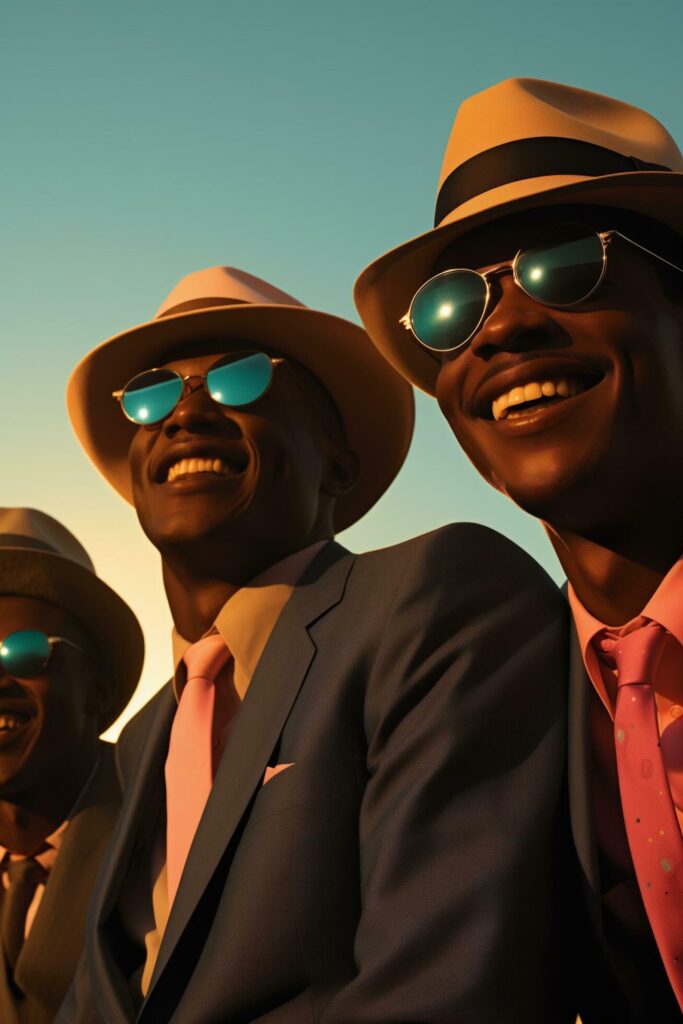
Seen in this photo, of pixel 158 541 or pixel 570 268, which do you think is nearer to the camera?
pixel 570 268

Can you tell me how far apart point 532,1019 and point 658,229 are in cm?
207

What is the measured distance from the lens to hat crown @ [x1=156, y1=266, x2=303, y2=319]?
15.0 feet

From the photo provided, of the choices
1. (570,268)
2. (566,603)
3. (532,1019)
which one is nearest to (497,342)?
(570,268)

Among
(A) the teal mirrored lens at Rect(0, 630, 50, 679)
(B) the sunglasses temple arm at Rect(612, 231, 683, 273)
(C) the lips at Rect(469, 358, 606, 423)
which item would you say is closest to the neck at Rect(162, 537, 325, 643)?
(C) the lips at Rect(469, 358, 606, 423)

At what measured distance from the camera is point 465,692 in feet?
10.3

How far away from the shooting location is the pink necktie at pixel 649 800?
2.81m

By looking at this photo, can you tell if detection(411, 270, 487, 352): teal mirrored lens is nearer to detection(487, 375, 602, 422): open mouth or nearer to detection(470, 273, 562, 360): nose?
detection(470, 273, 562, 360): nose

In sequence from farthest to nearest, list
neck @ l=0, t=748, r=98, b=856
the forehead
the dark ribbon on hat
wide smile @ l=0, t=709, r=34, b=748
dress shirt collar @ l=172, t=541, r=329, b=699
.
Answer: neck @ l=0, t=748, r=98, b=856, wide smile @ l=0, t=709, r=34, b=748, the forehead, dress shirt collar @ l=172, t=541, r=329, b=699, the dark ribbon on hat

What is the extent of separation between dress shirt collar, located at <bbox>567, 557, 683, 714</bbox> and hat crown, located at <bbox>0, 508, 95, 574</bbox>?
3.07 m

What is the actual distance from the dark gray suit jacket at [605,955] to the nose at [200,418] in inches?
71.5

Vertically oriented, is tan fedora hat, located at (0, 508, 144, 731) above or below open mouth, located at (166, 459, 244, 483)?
below

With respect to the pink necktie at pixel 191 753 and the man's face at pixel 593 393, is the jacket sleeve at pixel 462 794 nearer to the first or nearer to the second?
the man's face at pixel 593 393

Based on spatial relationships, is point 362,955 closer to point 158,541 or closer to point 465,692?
point 465,692

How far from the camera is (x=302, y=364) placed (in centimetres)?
470
